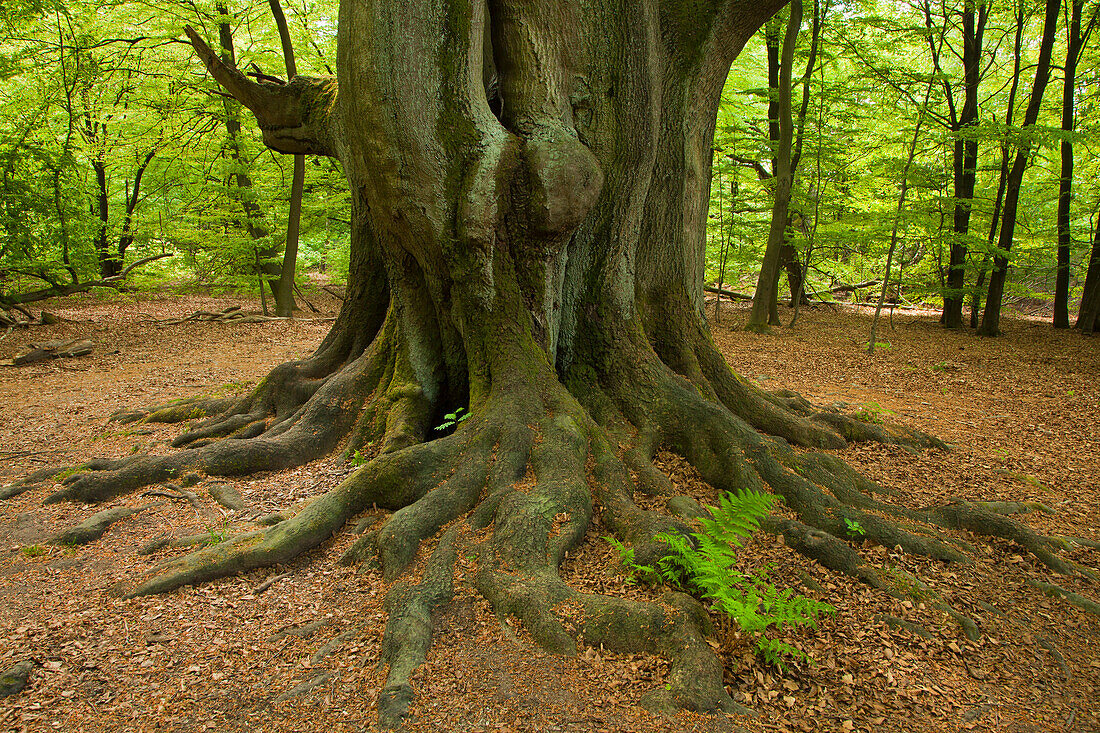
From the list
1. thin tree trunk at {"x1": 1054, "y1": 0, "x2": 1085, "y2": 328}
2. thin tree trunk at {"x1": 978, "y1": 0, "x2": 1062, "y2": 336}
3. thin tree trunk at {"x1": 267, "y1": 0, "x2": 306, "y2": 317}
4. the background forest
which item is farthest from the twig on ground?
thin tree trunk at {"x1": 1054, "y1": 0, "x2": 1085, "y2": 328}

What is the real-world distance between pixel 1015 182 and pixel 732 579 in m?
13.6

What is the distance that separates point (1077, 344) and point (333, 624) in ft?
49.1

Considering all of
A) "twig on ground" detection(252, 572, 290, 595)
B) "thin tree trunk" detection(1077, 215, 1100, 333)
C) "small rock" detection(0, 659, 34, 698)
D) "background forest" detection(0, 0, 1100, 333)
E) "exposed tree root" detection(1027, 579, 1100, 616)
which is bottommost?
"small rock" detection(0, 659, 34, 698)

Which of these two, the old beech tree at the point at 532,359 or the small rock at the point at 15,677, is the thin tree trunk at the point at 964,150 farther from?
the small rock at the point at 15,677

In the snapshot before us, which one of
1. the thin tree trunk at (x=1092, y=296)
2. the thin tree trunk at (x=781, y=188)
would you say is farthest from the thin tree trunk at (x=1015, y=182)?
the thin tree trunk at (x=781, y=188)

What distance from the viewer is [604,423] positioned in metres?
4.18

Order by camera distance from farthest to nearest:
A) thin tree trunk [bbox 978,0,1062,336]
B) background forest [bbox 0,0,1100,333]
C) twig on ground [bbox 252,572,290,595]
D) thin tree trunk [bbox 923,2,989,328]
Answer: thin tree trunk [bbox 923,2,989,328], background forest [bbox 0,0,1100,333], thin tree trunk [bbox 978,0,1062,336], twig on ground [bbox 252,572,290,595]

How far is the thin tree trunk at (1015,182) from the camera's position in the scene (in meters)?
11.2

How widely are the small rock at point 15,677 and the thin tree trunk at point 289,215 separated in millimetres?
11358

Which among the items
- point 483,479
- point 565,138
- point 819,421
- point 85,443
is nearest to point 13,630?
point 483,479

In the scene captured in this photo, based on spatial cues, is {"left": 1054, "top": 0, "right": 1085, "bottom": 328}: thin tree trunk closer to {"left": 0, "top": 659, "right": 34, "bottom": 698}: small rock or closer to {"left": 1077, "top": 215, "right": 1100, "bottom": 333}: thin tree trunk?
{"left": 1077, "top": 215, "right": 1100, "bottom": 333}: thin tree trunk

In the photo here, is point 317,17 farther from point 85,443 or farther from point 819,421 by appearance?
point 819,421

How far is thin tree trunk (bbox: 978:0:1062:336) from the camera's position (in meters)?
11.2

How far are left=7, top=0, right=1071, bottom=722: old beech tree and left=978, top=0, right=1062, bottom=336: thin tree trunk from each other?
941 centimetres
